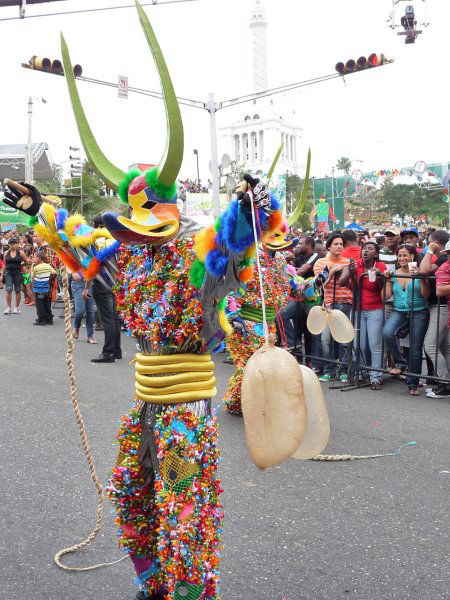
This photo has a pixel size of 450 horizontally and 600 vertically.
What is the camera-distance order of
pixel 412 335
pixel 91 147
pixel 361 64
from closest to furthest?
1. pixel 91 147
2. pixel 412 335
3. pixel 361 64

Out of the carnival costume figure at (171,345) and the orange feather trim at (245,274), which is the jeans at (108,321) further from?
the orange feather trim at (245,274)

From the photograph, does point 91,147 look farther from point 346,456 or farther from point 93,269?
point 346,456

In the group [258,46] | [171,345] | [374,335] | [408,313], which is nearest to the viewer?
[171,345]

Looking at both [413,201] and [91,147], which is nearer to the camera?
[91,147]

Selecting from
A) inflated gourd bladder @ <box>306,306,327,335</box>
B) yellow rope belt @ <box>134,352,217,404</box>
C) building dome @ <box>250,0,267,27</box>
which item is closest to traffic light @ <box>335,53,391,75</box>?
inflated gourd bladder @ <box>306,306,327,335</box>

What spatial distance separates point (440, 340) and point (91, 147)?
17.2 feet

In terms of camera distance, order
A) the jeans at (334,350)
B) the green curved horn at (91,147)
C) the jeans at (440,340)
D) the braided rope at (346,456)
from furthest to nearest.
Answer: the jeans at (334,350) < the jeans at (440,340) < the braided rope at (346,456) < the green curved horn at (91,147)

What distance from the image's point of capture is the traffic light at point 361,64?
12.7m

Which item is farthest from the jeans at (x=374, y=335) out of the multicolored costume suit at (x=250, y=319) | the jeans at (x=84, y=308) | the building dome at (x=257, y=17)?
the building dome at (x=257, y=17)

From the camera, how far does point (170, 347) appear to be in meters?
2.72

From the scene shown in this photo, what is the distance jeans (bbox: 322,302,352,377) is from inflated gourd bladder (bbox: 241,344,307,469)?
589cm

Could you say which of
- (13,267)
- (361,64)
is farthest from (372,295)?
(13,267)

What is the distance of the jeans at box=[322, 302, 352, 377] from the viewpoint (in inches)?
313

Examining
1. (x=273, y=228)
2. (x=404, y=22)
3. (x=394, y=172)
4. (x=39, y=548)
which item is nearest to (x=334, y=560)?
(x=39, y=548)
